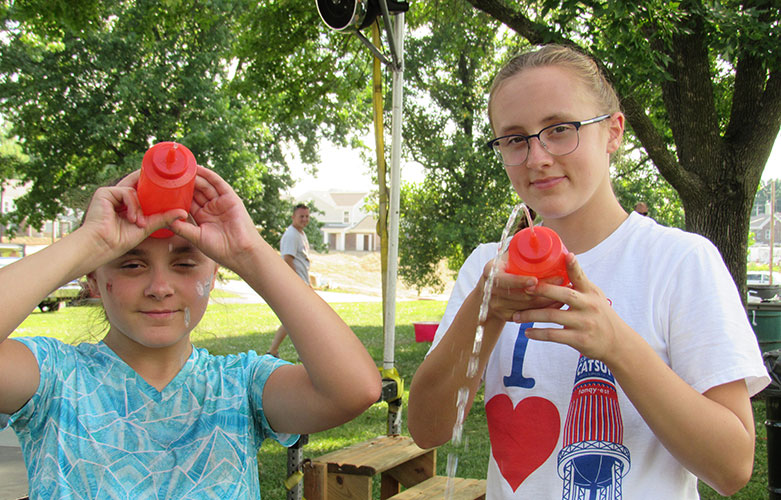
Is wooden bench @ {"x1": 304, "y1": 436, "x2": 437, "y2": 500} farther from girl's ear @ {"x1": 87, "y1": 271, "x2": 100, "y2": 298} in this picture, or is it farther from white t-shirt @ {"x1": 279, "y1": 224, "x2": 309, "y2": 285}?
white t-shirt @ {"x1": 279, "y1": 224, "x2": 309, "y2": 285}

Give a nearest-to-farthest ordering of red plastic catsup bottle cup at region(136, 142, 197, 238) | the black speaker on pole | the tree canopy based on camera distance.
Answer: red plastic catsup bottle cup at region(136, 142, 197, 238) < the black speaker on pole < the tree canopy

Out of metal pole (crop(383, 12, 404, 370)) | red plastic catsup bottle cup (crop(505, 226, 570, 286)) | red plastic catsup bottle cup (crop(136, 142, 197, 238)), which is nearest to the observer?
red plastic catsup bottle cup (crop(505, 226, 570, 286))

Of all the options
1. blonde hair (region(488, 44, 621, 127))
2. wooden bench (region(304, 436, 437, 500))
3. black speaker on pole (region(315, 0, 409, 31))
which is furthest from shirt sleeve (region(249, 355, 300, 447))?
black speaker on pole (region(315, 0, 409, 31))

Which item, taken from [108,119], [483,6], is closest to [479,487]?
[483,6]

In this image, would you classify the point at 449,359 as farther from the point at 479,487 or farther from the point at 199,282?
the point at 479,487

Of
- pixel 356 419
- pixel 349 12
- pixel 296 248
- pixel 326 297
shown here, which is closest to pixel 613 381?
pixel 349 12

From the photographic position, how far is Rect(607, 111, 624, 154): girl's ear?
1.61m

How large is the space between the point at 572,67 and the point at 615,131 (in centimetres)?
22

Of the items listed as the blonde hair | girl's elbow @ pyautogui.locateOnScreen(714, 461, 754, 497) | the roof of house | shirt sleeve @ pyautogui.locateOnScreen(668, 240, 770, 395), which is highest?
the roof of house

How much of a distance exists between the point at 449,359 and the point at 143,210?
78 cm

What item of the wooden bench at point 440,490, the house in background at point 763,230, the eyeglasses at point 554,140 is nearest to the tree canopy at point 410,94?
the eyeglasses at point 554,140

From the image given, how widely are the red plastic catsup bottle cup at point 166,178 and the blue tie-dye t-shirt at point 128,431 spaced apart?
0.46 m

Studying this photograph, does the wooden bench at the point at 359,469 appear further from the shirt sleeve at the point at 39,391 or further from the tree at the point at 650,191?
the tree at the point at 650,191

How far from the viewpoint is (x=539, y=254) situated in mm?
1084
